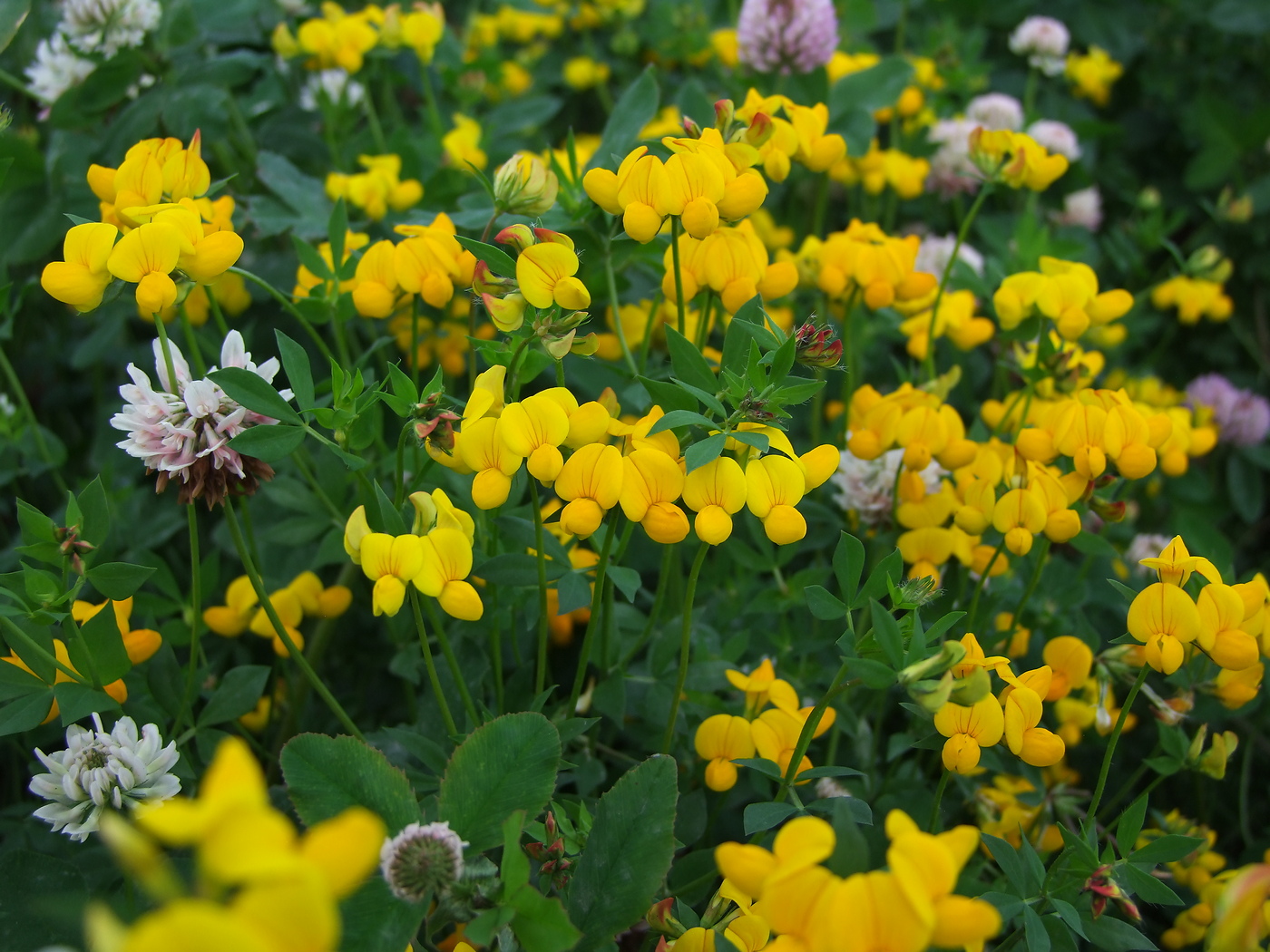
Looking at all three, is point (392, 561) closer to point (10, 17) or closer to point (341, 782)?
point (341, 782)

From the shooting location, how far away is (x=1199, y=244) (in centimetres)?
220

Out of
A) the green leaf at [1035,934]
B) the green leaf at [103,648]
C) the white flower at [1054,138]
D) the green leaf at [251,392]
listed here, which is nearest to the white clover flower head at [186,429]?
the green leaf at [251,392]

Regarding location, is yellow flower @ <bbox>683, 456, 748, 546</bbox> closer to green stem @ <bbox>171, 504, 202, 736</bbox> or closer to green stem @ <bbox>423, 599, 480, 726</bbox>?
green stem @ <bbox>423, 599, 480, 726</bbox>

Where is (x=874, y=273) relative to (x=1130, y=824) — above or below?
above

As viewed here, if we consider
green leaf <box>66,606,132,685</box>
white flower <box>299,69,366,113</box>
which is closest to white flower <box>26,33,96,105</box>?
white flower <box>299,69,366,113</box>

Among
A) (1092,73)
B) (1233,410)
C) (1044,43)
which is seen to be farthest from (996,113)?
(1233,410)

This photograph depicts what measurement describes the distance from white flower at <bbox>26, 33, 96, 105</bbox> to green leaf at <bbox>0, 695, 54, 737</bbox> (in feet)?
3.62

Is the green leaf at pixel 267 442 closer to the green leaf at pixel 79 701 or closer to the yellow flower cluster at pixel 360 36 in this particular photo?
the green leaf at pixel 79 701

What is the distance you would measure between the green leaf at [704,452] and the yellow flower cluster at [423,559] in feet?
0.71

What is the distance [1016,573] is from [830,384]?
2.04ft

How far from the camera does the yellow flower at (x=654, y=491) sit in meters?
0.83

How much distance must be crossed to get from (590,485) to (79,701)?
597 millimetres

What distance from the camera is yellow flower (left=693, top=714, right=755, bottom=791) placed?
1043 millimetres

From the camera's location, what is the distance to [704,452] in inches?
31.7
